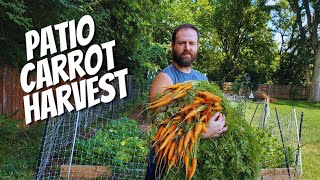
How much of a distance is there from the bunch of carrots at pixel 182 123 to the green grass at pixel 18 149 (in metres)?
2.71

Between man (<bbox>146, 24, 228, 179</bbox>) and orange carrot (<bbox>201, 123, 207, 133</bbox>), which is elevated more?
man (<bbox>146, 24, 228, 179</bbox>)

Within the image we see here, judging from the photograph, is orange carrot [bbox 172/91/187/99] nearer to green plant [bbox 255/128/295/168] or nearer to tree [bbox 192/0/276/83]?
green plant [bbox 255/128/295/168]

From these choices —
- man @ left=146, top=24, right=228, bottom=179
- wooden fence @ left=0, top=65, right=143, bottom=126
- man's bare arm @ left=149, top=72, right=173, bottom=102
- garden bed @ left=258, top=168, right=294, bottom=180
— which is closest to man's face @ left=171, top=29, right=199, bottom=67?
man @ left=146, top=24, right=228, bottom=179

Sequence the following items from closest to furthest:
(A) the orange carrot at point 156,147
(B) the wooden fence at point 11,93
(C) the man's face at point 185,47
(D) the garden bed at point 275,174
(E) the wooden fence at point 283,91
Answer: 1. (A) the orange carrot at point 156,147
2. (C) the man's face at point 185,47
3. (D) the garden bed at point 275,174
4. (B) the wooden fence at point 11,93
5. (E) the wooden fence at point 283,91

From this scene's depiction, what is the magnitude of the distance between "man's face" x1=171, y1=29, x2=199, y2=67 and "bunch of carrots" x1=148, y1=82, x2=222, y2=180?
0.95ft

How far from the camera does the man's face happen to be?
177cm

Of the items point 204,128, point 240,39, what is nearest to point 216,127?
point 204,128

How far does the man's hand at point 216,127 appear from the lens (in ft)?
4.72

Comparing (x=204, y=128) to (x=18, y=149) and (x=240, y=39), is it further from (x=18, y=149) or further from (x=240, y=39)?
(x=240, y=39)

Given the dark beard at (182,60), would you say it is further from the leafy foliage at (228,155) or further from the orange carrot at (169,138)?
the orange carrot at (169,138)

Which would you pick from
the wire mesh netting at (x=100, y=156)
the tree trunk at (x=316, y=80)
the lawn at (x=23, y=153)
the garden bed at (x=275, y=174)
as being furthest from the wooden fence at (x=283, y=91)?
the garden bed at (x=275, y=174)

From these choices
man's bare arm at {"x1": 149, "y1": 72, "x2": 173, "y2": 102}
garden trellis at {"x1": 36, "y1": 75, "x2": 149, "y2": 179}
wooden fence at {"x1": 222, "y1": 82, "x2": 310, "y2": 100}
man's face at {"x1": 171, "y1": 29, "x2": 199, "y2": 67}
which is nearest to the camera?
man's bare arm at {"x1": 149, "y1": 72, "x2": 173, "y2": 102}

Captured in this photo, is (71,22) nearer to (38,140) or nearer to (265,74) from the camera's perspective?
(38,140)

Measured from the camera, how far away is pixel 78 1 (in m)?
4.56
